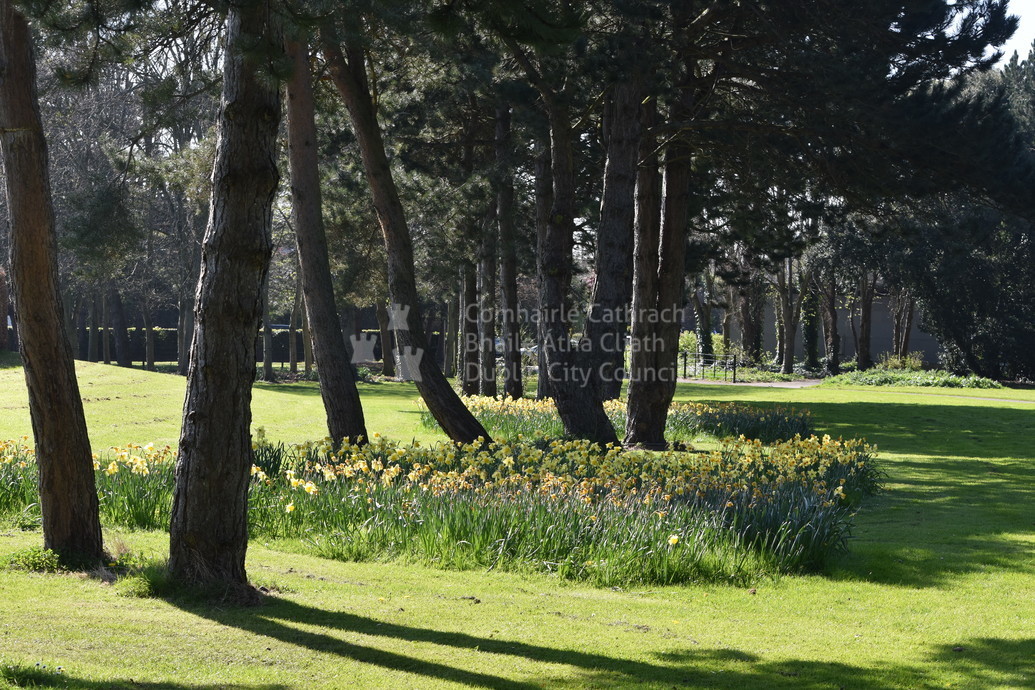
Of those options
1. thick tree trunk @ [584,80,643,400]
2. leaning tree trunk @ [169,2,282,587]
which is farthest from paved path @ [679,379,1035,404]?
leaning tree trunk @ [169,2,282,587]

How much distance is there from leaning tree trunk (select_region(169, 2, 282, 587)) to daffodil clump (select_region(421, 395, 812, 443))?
903 cm

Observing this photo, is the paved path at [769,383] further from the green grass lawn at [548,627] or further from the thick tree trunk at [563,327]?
the green grass lawn at [548,627]

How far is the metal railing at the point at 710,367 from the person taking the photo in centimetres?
3842

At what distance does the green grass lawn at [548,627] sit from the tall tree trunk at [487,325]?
42.9 ft

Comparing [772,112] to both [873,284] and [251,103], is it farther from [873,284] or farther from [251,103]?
[873,284]

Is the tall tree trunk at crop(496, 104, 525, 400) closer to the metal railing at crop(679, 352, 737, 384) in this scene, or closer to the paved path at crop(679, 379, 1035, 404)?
the paved path at crop(679, 379, 1035, 404)

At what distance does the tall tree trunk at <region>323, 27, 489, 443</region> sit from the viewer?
11492mm

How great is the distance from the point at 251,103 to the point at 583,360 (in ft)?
25.7

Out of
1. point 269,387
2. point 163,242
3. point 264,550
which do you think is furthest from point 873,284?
point 264,550

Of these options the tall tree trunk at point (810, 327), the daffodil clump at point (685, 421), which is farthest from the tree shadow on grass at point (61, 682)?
the tall tree trunk at point (810, 327)

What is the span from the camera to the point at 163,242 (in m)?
33.0

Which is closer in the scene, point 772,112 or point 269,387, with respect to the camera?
point 772,112

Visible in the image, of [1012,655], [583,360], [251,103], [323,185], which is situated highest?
[323,185]

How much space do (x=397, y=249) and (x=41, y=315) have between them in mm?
6253
